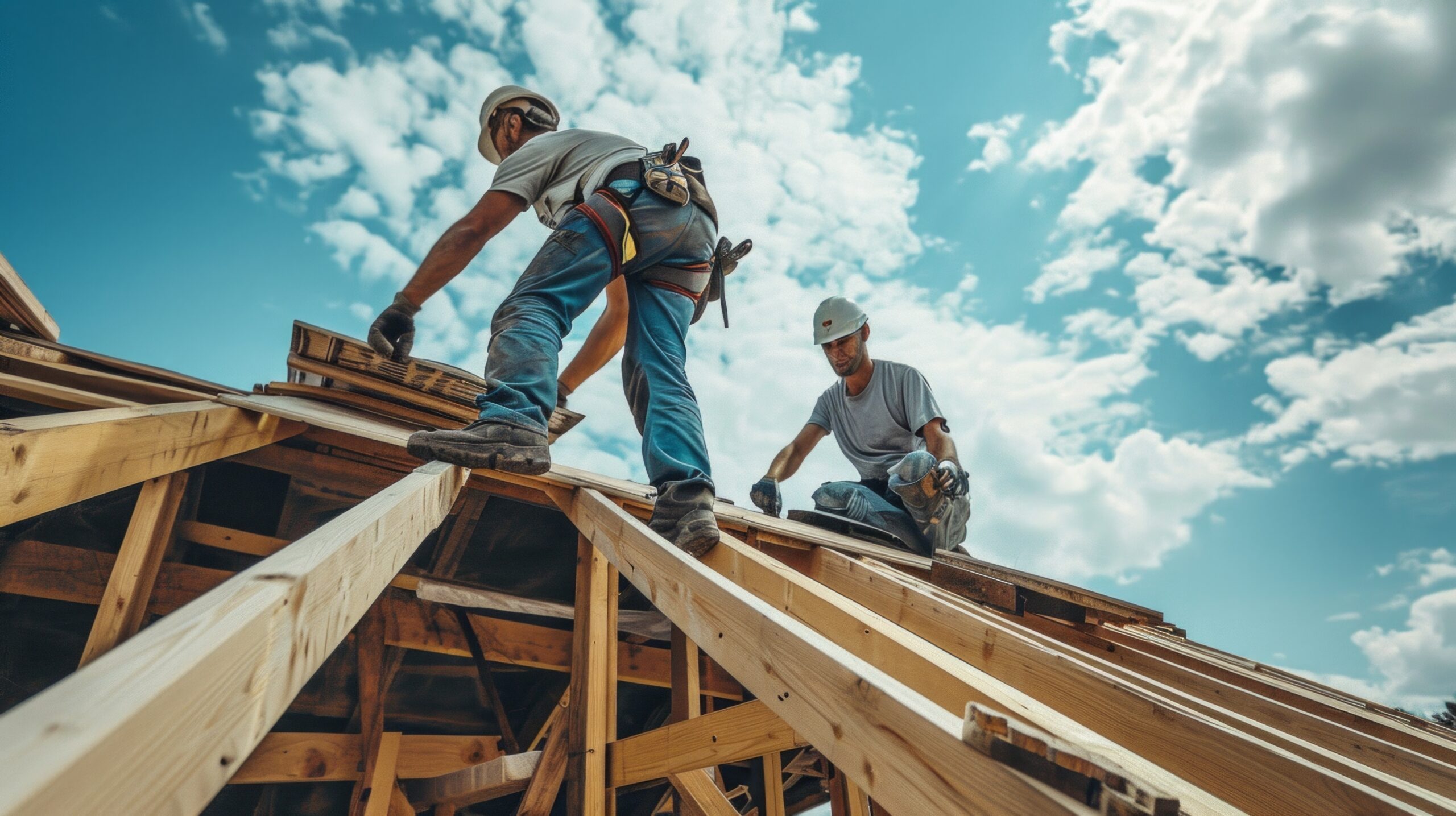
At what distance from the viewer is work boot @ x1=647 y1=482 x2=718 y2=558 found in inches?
79.3

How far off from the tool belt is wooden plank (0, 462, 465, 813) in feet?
5.43

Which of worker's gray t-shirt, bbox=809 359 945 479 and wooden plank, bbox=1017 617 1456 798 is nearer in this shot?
wooden plank, bbox=1017 617 1456 798

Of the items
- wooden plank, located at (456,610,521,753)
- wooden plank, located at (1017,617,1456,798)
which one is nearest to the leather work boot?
wooden plank, located at (456,610,521,753)

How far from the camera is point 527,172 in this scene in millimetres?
2561

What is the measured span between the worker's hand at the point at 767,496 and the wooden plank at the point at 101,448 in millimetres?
2946

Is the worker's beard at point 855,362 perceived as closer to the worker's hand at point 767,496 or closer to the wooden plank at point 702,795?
the worker's hand at point 767,496

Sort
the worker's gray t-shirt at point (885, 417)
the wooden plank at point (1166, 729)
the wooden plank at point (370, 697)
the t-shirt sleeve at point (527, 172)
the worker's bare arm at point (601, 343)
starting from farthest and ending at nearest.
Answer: the worker's gray t-shirt at point (885, 417)
the worker's bare arm at point (601, 343)
the wooden plank at point (370, 697)
the t-shirt sleeve at point (527, 172)
the wooden plank at point (1166, 729)

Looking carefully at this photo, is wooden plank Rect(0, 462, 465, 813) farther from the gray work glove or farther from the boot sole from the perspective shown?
the gray work glove

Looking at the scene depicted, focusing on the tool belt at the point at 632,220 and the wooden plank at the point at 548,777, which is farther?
the tool belt at the point at 632,220

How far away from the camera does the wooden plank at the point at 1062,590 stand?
3.35 metres

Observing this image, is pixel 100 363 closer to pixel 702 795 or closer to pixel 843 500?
pixel 702 795

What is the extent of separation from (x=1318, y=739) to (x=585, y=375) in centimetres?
267

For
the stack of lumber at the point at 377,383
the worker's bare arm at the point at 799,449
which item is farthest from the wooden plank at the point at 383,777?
the worker's bare arm at the point at 799,449

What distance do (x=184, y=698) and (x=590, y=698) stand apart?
1623 millimetres
